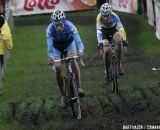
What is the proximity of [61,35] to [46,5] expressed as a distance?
20826mm

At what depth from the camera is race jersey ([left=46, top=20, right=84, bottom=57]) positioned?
1324 centimetres

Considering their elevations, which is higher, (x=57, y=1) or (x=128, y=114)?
(x=57, y=1)

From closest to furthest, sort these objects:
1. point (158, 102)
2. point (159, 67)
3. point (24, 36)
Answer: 1. point (158, 102)
2. point (159, 67)
3. point (24, 36)

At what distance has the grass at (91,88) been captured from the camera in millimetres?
12422

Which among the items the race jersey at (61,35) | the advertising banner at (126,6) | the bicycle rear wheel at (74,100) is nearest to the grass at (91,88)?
the bicycle rear wheel at (74,100)

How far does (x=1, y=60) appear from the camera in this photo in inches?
665

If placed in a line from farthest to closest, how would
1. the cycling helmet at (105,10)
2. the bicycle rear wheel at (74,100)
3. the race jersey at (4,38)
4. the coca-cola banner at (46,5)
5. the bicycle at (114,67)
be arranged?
the coca-cola banner at (46,5) < the race jersey at (4,38) < the bicycle at (114,67) < the cycling helmet at (105,10) < the bicycle rear wheel at (74,100)

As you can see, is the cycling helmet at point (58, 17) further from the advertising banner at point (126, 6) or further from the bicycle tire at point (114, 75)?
the advertising banner at point (126, 6)

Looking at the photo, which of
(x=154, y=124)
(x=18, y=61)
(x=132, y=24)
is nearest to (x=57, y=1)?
(x=132, y=24)

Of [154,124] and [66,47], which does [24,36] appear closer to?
[66,47]

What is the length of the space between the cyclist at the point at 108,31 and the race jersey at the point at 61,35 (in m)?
1.81

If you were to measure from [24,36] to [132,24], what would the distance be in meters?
5.29

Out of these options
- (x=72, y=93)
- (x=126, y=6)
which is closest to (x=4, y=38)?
(x=72, y=93)

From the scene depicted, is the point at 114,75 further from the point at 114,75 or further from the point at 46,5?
the point at 46,5
